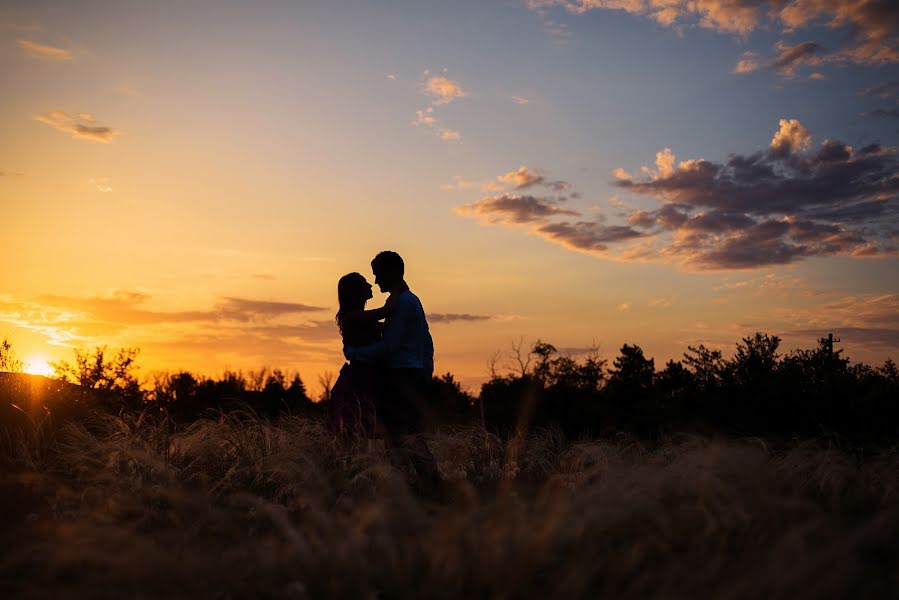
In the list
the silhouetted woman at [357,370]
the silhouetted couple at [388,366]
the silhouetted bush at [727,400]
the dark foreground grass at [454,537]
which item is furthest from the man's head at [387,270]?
the silhouetted bush at [727,400]

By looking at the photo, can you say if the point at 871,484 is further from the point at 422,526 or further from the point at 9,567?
the point at 9,567

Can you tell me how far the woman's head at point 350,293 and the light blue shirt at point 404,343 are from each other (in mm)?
426

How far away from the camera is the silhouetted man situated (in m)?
7.31

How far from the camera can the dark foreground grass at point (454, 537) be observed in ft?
12.3

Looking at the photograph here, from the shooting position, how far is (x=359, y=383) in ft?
24.8

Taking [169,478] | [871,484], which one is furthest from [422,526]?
[871,484]

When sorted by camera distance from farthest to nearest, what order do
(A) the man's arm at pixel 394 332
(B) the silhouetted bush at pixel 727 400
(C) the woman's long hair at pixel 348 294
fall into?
1. (B) the silhouetted bush at pixel 727 400
2. (C) the woman's long hair at pixel 348 294
3. (A) the man's arm at pixel 394 332

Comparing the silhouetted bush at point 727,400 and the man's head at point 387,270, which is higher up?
the man's head at point 387,270

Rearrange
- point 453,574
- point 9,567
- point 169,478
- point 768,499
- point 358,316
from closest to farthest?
point 453,574
point 9,567
point 768,499
point 169,478
point 358,316

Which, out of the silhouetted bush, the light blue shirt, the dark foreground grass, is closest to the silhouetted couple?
the light blue shirt

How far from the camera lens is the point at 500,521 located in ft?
15.1

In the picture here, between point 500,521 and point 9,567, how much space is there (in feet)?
9.15

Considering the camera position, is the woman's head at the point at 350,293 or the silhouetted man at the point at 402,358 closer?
the silhouetted man at the point at 402,358

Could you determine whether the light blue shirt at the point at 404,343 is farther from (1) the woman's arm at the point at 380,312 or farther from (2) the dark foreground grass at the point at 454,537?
(2) the dark foreground grass at the point at 454,537
